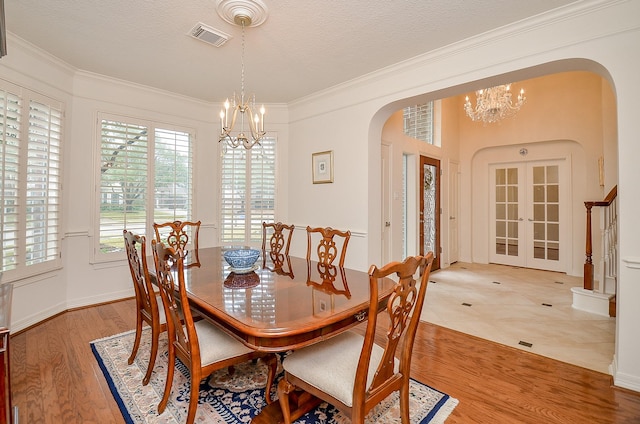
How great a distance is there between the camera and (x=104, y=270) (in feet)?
11.9

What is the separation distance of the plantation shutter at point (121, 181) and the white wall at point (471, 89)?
194cm

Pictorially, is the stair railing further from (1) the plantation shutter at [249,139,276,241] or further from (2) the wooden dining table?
(1) the plantation shutter at [249,139,276,241]

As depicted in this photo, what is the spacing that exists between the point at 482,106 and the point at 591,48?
109 inches

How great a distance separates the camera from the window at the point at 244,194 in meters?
4.48

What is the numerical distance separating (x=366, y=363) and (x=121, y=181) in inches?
143

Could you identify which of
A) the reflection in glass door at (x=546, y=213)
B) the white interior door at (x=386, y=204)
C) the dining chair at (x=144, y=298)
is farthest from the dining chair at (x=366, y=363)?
the reflection in glass door at (x=546, y=213)

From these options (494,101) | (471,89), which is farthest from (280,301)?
(494,101)

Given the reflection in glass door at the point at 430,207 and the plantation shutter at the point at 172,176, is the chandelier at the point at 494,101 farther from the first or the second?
the plantation shutter at the point at 172,176

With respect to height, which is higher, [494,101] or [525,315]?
[494,101]

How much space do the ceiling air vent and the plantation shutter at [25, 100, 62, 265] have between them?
178cm

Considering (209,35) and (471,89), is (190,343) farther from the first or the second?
(471,89)

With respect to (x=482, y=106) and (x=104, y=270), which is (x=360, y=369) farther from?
(x=482, y=106)

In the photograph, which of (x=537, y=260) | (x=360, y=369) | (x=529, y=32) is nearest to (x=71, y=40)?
(x=360, y=369)

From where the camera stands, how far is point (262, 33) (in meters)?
2.56
